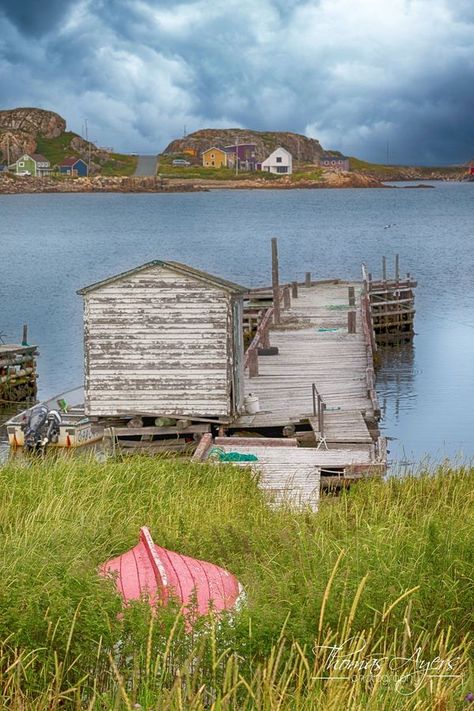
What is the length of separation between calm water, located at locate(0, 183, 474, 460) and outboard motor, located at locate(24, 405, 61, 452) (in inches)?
294

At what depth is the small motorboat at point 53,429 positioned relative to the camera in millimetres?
24484

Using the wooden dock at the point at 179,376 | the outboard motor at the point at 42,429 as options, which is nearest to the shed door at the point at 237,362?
the wooden dock at the point at 179,376

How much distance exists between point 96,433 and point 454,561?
51.8ft

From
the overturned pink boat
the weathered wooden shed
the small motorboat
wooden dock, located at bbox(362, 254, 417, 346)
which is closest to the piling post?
the small motorboat

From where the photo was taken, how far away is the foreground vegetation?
6.25m

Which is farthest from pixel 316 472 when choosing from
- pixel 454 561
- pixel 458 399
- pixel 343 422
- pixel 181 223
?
pixel 181 223

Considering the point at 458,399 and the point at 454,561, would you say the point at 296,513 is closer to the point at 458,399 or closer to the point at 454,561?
the point at 454,561

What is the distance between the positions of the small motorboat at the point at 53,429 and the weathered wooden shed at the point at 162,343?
110 cm

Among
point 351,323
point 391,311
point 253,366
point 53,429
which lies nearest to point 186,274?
point 53,429

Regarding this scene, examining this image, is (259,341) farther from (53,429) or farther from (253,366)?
(53,429)

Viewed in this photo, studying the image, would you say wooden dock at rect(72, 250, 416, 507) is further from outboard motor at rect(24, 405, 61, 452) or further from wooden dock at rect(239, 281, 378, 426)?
outboard motor at rect(24, 405, 61, 452)

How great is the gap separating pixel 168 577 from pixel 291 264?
79.8 m

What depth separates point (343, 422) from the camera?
23.5 m

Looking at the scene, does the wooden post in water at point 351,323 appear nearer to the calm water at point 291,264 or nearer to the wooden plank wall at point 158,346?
the calm water at point 291,264
